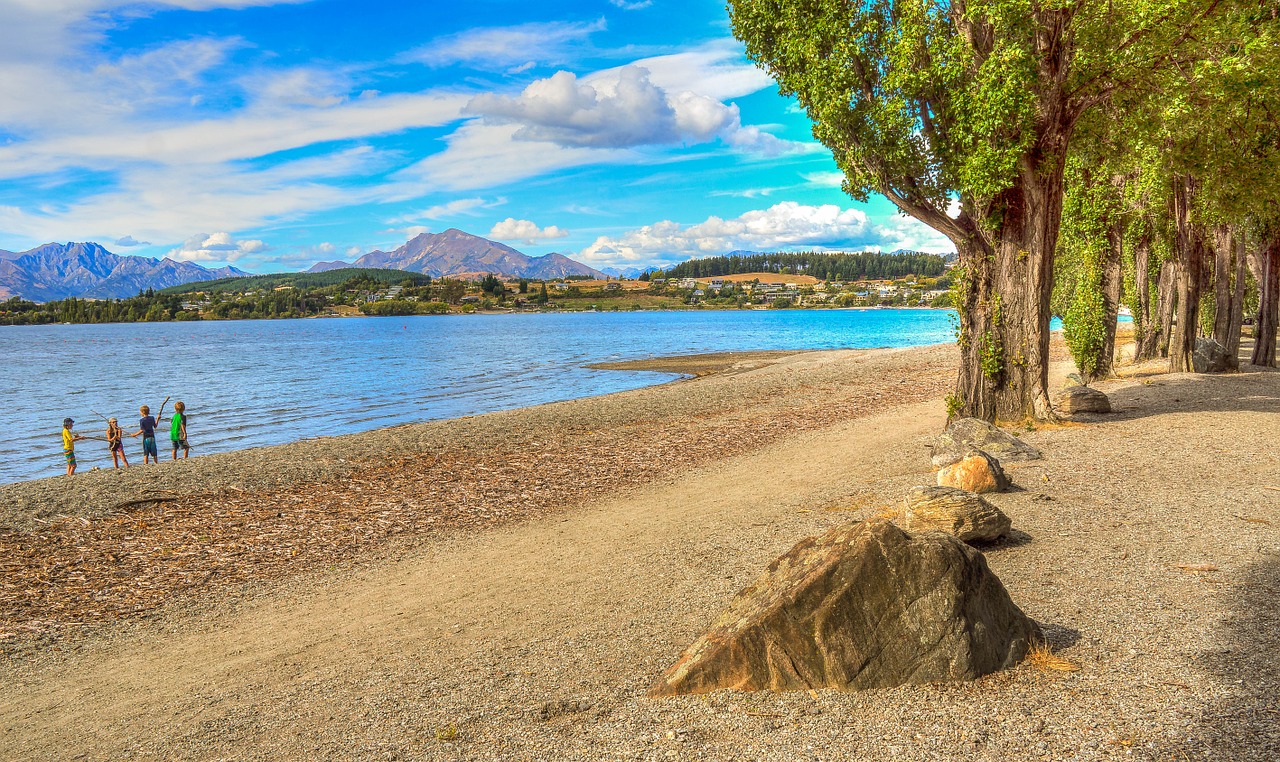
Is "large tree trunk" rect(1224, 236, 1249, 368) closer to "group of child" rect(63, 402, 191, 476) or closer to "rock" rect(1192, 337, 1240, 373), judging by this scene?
"rock" rect(1192, 337, 1240, 373)

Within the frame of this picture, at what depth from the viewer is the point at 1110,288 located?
79.6ft

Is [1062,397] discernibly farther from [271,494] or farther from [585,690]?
[271,494]

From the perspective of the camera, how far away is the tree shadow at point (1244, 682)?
442 centimetres

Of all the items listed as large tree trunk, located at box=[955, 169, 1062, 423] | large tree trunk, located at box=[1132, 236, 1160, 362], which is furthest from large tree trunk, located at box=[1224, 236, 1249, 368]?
large tree trunk, located at box=[955, 169, 1062, 423]

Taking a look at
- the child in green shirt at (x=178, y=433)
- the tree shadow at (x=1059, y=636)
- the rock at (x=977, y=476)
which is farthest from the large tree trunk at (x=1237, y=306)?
the child in green shirt at (x=178, y=433)

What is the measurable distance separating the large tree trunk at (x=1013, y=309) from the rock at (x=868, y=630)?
11.8 m

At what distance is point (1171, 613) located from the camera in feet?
21.5

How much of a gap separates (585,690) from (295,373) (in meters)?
59.5

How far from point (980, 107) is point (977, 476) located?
7.68 m

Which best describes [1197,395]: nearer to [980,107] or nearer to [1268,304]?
[1268,304]

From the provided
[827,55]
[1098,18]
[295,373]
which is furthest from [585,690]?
[295,373]

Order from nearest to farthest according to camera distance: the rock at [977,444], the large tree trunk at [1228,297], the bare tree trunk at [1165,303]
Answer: the rock at [977,444]
the large tree trunk at [1228,297]
the bare tree trunk at [1165,303]

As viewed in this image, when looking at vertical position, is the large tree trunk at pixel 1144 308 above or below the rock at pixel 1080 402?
above

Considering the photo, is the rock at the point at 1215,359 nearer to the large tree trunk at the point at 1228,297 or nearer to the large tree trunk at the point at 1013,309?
the large tree trunk at the point at 1228,297
